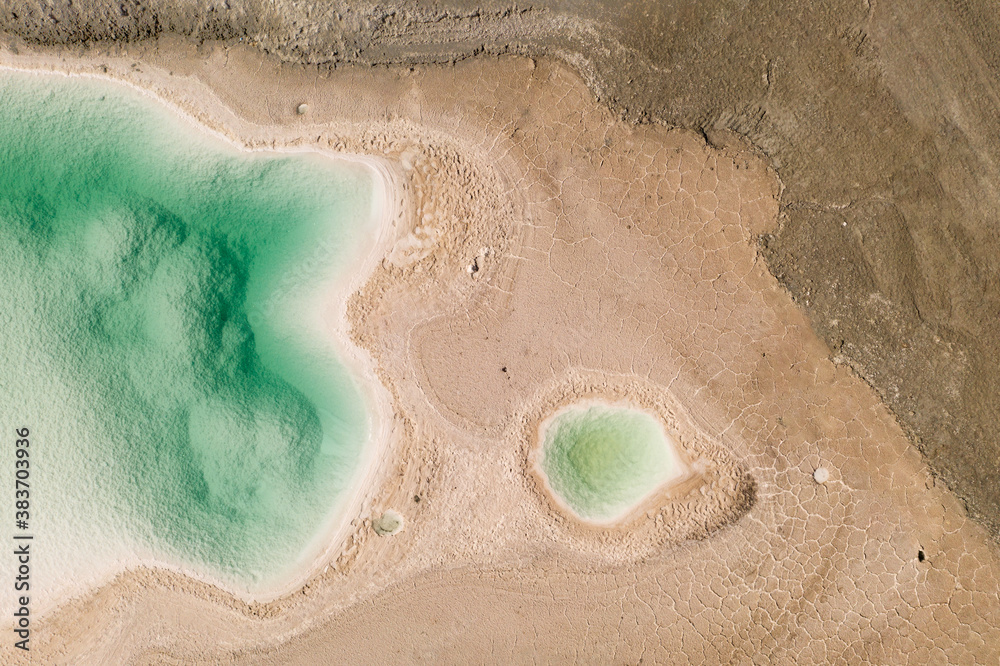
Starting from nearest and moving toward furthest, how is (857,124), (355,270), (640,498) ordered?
(857,124)
(640,498)
(355,270)

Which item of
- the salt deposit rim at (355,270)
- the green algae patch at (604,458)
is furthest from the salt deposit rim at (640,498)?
the salt deposit rim at (355,270)

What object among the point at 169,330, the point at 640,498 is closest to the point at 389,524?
the point at 640,498

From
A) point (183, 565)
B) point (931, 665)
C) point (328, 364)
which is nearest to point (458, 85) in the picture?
point (328, 364)

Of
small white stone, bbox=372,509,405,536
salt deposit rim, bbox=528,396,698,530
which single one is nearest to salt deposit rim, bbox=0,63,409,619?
small white stone, bbox=372,509,405,536

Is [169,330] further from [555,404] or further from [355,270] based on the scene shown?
[555,404]

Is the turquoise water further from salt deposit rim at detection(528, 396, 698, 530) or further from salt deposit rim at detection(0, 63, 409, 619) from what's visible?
salt deposit rim at detection(528, 396, 698, 530)

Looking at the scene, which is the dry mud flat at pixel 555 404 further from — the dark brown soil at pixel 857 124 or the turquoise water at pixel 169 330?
the turquoise water at pixel 169 330
